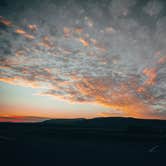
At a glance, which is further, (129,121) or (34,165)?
(129,121)

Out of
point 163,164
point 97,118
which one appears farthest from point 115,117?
point 163,164

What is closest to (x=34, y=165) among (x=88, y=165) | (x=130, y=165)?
(x=88, y=165)

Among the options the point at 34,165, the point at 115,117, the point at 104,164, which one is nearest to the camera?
the point at 34,165

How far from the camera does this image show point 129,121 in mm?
96375

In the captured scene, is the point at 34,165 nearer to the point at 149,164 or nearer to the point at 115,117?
the point at 149,164

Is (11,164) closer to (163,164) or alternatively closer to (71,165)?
(71,165)

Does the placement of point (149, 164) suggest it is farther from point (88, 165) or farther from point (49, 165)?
point (49, 165)

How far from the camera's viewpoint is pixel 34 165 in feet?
22.9

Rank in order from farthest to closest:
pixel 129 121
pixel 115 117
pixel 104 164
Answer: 1. pixel 115 117
2. pixel 129 121
3. pixel 104 164

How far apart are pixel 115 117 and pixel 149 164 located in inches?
4248

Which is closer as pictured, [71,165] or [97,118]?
[71,165]

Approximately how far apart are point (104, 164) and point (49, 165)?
2.87 m

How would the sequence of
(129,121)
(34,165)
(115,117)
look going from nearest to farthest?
(34,165) < (129,121) < (115,117)

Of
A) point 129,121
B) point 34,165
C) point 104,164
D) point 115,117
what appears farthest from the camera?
point 115,117
